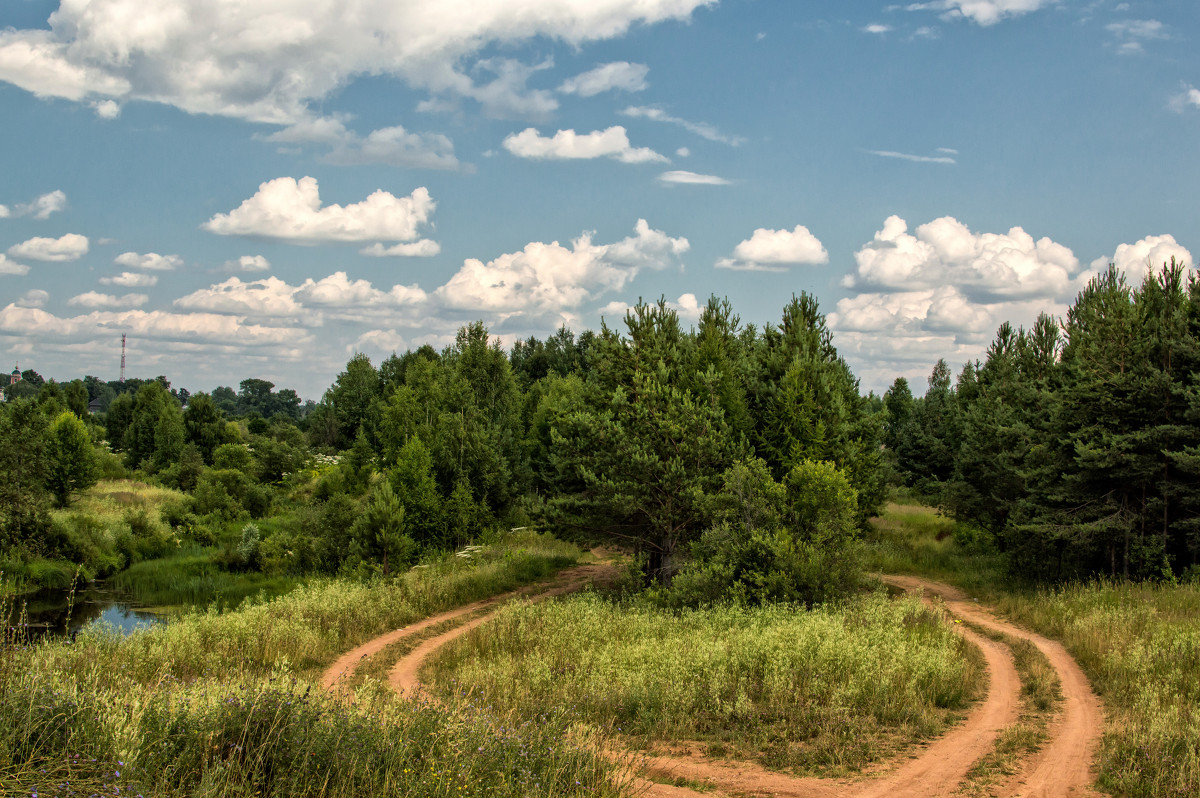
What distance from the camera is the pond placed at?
25922mm

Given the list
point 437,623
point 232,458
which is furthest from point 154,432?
point 437,623

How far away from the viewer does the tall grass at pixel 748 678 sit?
35.4ft

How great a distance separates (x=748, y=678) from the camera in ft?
41.1

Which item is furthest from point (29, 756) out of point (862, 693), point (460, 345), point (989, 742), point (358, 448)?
point (358, 448)

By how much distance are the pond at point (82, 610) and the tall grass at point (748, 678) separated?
52.5 ft

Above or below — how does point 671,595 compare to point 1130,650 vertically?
below

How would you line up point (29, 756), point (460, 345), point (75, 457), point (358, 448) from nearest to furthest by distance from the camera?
1. point (29, 756)
2. point (460, 345)
3. point (75, 457)
4. point (358, 448)

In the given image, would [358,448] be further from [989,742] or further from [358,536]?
[989,742]

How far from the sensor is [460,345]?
41.1 metres

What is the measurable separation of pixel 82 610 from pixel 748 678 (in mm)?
27440

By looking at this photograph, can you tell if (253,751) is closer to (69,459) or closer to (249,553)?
(249,553)

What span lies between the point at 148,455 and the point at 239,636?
219 feet

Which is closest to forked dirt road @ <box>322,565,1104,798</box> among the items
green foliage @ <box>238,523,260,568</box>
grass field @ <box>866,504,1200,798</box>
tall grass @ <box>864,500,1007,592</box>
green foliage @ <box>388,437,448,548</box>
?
grass field @ <box>866,504,1200,798</box>

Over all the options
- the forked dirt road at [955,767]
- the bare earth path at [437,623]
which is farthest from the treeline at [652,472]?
the forked dirt road at [955,767]
